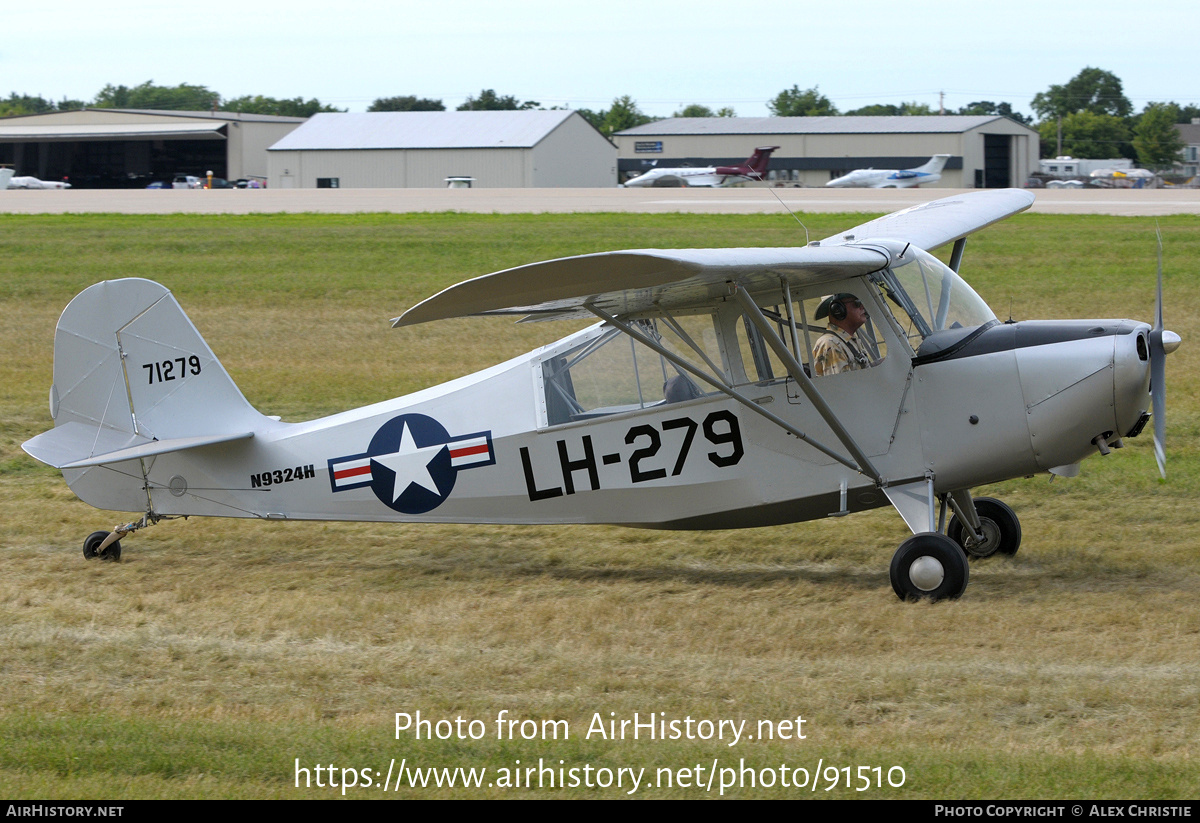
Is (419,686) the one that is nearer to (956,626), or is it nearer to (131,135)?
(956,626)

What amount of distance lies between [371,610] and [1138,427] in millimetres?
4689

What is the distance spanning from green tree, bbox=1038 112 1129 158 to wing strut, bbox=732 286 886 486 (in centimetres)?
14941

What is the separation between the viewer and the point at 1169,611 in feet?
22.7

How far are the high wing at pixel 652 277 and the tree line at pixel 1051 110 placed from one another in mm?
123166

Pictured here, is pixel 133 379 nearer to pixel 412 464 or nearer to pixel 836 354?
pixel 412 464

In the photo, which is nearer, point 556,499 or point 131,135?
point 556,499

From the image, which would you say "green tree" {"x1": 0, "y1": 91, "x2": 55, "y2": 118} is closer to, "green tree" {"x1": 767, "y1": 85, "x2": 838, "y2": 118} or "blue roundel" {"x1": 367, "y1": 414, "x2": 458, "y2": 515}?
"green tree" {"x1": 767, "y1": 85, "x2": 838, "y2": 118}

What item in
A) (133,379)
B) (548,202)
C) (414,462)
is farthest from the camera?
(548,202)

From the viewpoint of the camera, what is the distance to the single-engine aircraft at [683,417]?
7090mm

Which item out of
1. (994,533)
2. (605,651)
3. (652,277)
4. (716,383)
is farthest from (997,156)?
(605,651)

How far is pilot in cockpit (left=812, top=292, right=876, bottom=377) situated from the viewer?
293 inches

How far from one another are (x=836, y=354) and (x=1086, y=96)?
189107 mm

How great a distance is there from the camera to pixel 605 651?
21.1 ft
